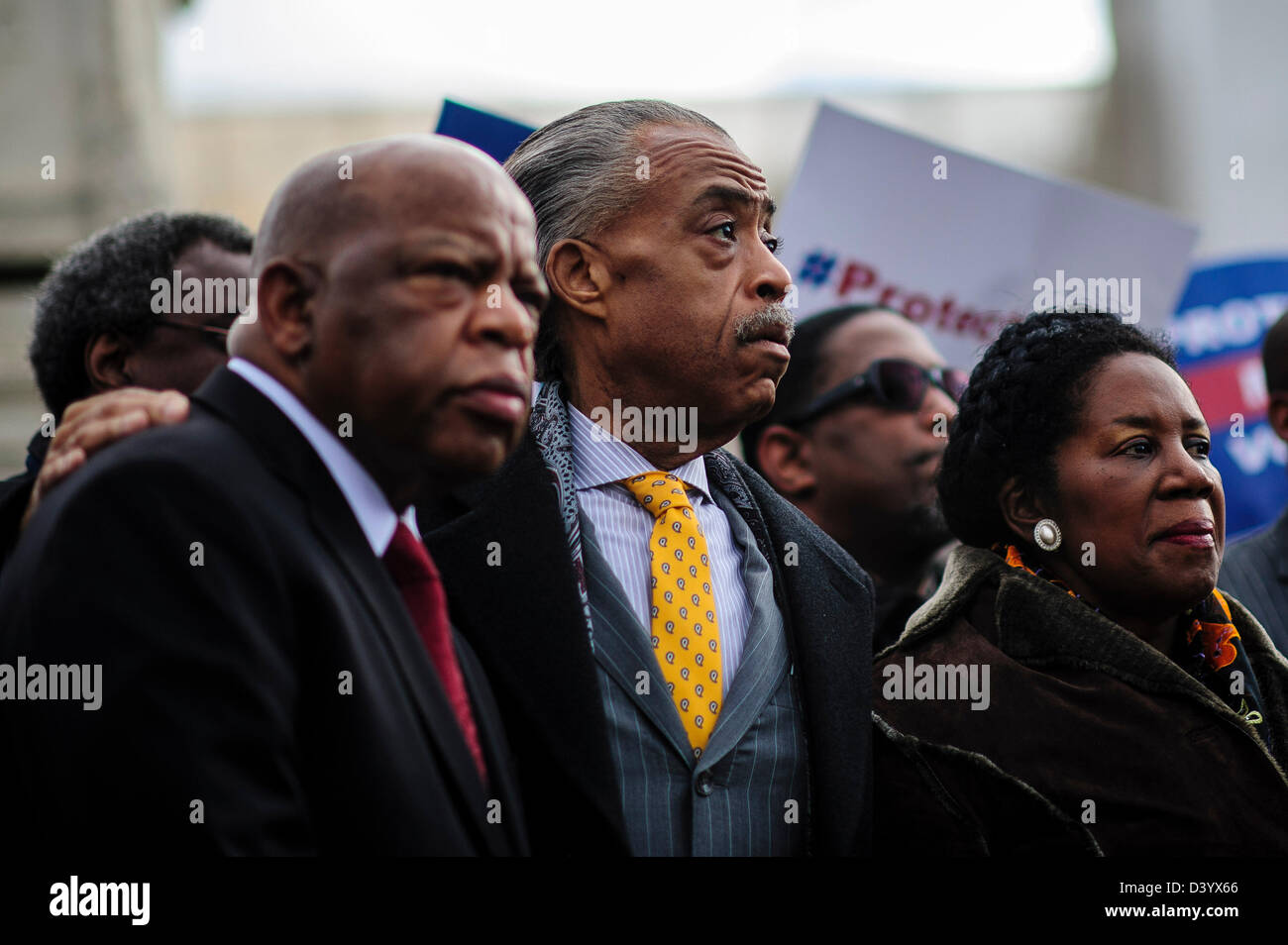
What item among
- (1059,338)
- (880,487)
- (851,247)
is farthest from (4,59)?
(1059,338)

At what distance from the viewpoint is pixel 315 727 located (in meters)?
1.71

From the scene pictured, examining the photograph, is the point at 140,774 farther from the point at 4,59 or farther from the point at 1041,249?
the point at 4,59

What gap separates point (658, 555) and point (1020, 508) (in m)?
0.87

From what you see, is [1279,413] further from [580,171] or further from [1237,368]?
[580,171]

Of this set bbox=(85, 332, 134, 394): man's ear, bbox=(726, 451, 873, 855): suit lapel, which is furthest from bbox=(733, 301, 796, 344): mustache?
bbox=(85, 332, 134, 394): man's ear

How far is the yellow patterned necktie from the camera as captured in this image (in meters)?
2.44

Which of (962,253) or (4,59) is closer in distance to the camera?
(962,253)

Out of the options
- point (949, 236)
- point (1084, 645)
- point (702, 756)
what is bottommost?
point (702, 756)

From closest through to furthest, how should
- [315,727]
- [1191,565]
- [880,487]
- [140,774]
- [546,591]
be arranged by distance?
[140,774] < [315,727] < [546,591] < [1191,565] < [880,487]

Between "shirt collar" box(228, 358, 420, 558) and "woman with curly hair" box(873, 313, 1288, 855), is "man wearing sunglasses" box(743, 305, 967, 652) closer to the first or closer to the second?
"woman with curly hair" box(873, 313, 1288, 855)

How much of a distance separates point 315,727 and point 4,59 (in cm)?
785

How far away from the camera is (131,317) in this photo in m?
3.10

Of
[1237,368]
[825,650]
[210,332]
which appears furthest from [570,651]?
[1237,368]

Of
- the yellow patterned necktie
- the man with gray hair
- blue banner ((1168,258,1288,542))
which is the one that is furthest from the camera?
blue banner ((1168,258,1288,542))
